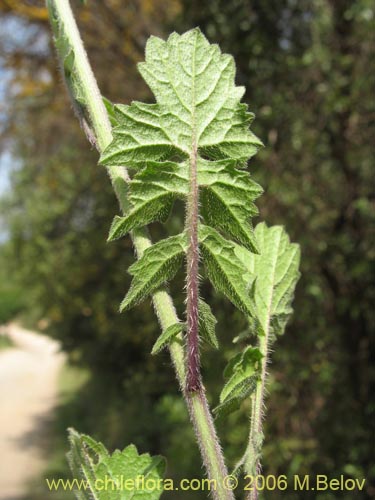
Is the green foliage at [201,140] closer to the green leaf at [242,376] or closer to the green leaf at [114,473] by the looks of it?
the green leaf at [242,376]

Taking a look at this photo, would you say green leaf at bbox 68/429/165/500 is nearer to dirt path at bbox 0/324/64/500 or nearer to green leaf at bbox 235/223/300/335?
green leaf at bbox 235/223/300/335

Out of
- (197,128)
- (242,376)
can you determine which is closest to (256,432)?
(242,376)

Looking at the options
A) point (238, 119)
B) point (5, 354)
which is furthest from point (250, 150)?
point (5, 354)

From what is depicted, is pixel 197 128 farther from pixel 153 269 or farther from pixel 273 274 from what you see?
pixel 273 274

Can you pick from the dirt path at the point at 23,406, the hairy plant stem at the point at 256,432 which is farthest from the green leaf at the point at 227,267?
the dirt path at the point at 23,406

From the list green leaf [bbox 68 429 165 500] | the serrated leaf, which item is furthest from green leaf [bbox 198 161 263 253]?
green leaf [bbox 68 429 165 500]
